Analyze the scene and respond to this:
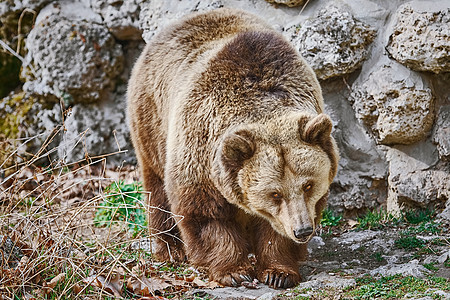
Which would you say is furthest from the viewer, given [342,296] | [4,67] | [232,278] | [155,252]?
[4,67]

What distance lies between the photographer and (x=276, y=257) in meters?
5.21

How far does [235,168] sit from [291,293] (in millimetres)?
1085

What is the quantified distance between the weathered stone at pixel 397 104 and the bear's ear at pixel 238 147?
2430mm

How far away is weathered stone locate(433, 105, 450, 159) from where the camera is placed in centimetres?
638

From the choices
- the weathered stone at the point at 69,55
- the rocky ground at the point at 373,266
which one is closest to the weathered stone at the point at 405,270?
the rocky ground at the point at 373,266

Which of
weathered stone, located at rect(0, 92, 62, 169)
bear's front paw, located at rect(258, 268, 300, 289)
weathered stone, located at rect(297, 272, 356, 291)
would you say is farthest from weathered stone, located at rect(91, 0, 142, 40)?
weathered stone, located at rect(297, 272, 356, 291)

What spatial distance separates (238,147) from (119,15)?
15.8ft

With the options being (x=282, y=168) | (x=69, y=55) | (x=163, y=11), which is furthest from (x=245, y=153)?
(x=69, y=55)

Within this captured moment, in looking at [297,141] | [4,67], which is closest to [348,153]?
[297,141]

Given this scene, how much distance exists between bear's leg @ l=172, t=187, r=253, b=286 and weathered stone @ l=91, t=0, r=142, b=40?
427cm

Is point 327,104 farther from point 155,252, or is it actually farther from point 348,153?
point 155,252

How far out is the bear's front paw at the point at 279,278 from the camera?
16.4ft

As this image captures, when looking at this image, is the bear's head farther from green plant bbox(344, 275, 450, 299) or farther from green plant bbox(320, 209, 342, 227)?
green plant bbox(320, 209, 342, 227)

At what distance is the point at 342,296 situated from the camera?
4.38 metres
